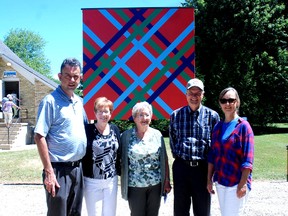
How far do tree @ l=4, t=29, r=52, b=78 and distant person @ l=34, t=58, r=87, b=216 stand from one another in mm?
65272

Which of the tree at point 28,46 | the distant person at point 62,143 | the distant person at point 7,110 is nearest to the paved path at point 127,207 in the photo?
the distant person at point 62,143

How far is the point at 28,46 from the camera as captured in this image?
6844cm

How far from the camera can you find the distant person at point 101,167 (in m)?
3.69

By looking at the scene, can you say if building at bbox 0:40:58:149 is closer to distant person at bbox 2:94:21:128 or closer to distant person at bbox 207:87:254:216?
distant person at bbox 2:94:21:128

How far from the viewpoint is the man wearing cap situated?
148 inches

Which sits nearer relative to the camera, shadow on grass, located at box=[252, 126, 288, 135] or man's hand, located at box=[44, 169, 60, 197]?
man's hand, located at box=[44, 169, 60, 197]

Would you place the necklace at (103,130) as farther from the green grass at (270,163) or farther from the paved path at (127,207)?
the green grass at (270,163)

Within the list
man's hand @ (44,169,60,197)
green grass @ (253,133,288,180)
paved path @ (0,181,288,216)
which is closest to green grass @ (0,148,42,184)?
paved path @ (0,181,288,216)

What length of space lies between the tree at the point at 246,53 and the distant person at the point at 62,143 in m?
17.6

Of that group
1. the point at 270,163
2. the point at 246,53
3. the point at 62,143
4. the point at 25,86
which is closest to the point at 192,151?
the point at 62,143

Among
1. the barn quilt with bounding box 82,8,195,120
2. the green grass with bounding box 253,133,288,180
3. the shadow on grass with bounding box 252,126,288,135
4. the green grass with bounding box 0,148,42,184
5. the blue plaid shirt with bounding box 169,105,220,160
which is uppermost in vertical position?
the barn quilt with bounding box 82,8,195,120

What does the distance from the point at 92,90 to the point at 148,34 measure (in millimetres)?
1413

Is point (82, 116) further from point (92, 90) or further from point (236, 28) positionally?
point (236, 28)

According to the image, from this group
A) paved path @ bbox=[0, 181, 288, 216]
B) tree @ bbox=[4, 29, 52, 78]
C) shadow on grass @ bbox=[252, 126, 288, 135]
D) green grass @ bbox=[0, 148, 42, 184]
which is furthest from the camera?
tree @ bbox=[4, 29, 52, 78]
